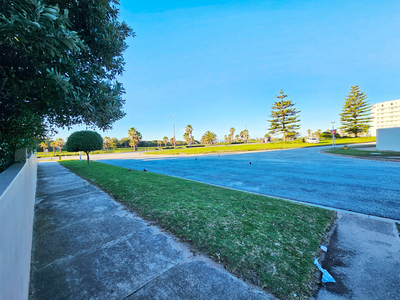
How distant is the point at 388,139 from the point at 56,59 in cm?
2261

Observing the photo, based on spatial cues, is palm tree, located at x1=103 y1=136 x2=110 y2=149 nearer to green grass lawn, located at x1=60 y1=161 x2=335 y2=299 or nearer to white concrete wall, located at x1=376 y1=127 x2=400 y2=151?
green grass lawn, located at x1=60 y1=161 x2=335 y2=299

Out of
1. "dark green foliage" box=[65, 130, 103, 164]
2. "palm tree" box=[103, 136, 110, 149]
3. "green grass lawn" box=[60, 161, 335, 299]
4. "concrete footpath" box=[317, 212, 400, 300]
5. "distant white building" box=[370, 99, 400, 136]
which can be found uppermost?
"distant white building" box=[370, 99, 400, 136]

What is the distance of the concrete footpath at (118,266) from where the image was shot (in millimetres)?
1731

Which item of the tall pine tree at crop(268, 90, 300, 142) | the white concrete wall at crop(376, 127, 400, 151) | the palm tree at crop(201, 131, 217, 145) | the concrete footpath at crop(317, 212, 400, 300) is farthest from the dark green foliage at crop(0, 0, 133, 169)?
the palm tree at crop(201, 131, 217, 145)

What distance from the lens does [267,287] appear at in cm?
175

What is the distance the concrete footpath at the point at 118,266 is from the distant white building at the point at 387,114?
275 ft

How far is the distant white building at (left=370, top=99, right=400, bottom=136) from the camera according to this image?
6069 centimetres

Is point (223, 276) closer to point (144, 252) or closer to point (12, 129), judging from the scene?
point (144, 252)

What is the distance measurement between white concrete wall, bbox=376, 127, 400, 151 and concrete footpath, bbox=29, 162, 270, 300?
20.9 meters

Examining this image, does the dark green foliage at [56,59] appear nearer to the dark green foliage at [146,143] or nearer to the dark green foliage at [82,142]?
the dark green foliage at [82,142]

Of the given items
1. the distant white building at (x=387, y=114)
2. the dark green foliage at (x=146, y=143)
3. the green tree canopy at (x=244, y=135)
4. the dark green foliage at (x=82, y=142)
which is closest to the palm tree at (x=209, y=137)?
the green tree canopy at (x=244, y=135)

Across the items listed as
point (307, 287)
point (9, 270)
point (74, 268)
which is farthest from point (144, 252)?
point (307, 287)

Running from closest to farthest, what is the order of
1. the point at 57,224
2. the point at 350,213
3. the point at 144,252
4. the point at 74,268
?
1. the point at 74,268
2. the point at 144,252
3. the point at 57,224
4. the point at 350,213

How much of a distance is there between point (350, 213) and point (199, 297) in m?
3.62
